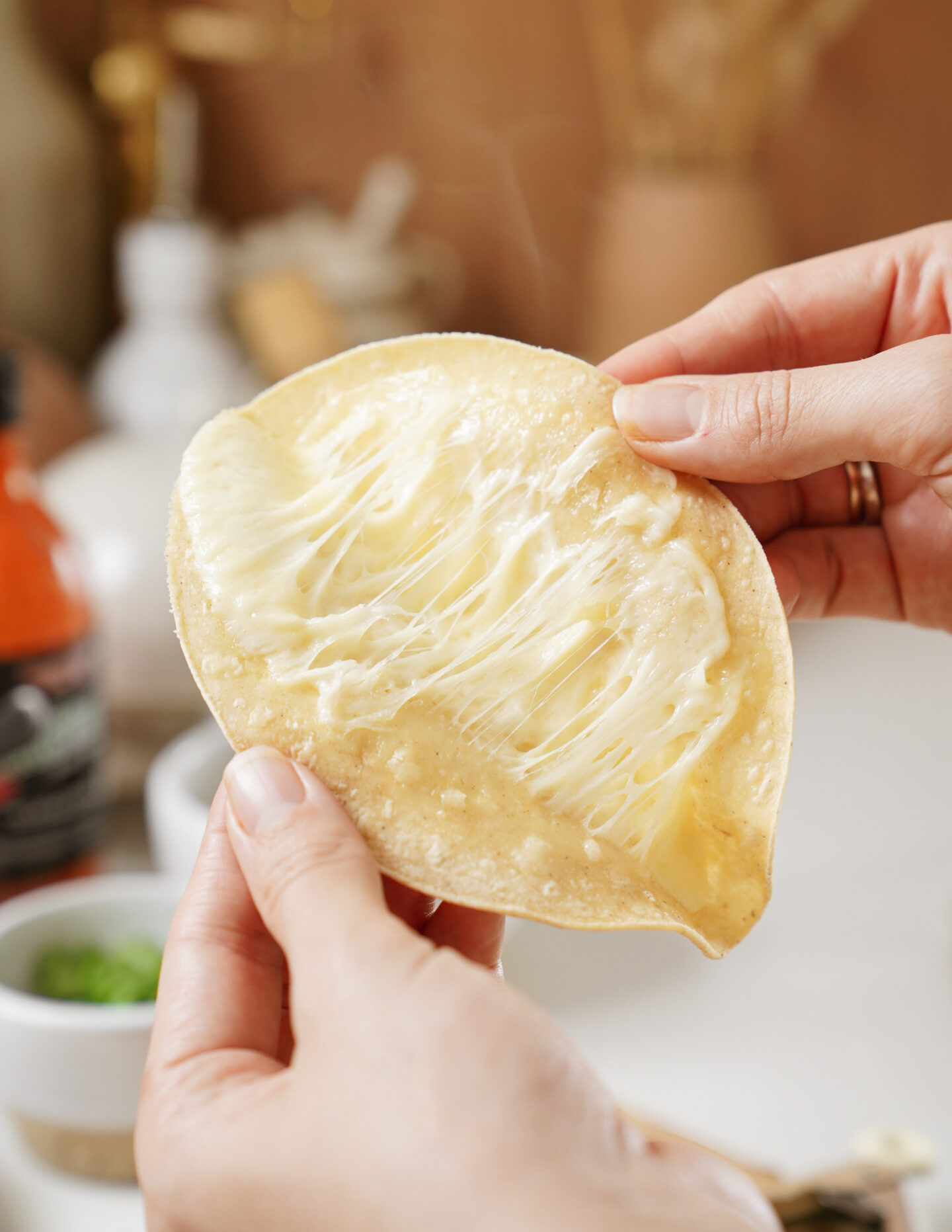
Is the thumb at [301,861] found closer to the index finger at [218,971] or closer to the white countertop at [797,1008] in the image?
the index finger at [218,971]

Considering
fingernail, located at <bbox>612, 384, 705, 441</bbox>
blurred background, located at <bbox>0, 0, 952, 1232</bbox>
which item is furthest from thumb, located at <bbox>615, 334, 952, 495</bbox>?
blurred background, located at <bbox>0, 0, 952, 1232</bbox>

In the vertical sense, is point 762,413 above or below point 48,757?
above

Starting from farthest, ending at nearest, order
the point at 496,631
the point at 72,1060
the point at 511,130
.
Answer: the point at 511,130 → the point at 72,1060 → the point at 496,631

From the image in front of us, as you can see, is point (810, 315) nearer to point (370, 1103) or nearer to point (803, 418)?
point (803, 418)

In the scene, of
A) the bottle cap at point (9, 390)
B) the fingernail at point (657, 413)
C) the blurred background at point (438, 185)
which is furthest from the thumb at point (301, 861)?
the blurred background at point (438, 185)

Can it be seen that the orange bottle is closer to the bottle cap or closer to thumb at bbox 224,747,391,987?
the bottle cap

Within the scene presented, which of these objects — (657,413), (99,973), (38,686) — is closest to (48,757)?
(38,686)
